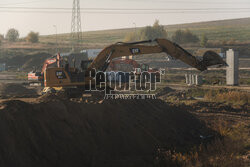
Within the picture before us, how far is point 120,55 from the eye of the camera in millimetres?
18109

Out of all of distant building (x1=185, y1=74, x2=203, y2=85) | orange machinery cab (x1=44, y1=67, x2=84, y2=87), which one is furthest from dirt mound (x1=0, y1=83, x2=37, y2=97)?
distant building (x1=185, y1=74, x2=203, y2=85)

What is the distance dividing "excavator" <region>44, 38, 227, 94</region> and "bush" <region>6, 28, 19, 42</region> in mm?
105895

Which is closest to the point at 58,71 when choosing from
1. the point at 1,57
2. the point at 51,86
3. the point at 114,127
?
the point at 51,86

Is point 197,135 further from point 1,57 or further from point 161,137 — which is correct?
point 1,57

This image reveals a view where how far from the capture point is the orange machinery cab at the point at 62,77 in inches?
731

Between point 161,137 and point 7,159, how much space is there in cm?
726

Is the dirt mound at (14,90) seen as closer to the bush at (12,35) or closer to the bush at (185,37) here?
the bush at (185,37)

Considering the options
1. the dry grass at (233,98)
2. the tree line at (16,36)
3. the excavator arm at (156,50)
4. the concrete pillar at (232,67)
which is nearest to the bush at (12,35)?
the tree line at (16,36)

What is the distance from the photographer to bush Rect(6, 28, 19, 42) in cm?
11662

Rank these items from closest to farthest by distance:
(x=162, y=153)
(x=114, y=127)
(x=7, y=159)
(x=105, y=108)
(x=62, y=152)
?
1. (x=7, y=159)
2. (x=62, y=152)
3. (x=162, y=153)
4. (x=114, y=127)
5. (x=105, y=108)

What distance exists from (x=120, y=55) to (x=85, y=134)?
7.00 meters

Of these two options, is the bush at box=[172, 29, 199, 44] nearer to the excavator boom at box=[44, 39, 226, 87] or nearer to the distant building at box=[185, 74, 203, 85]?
the distant building at box=[185, 74, 203, 85]

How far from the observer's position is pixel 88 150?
11.7 meters

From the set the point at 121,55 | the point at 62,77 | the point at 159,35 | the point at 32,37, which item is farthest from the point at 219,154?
the point at 32,37
